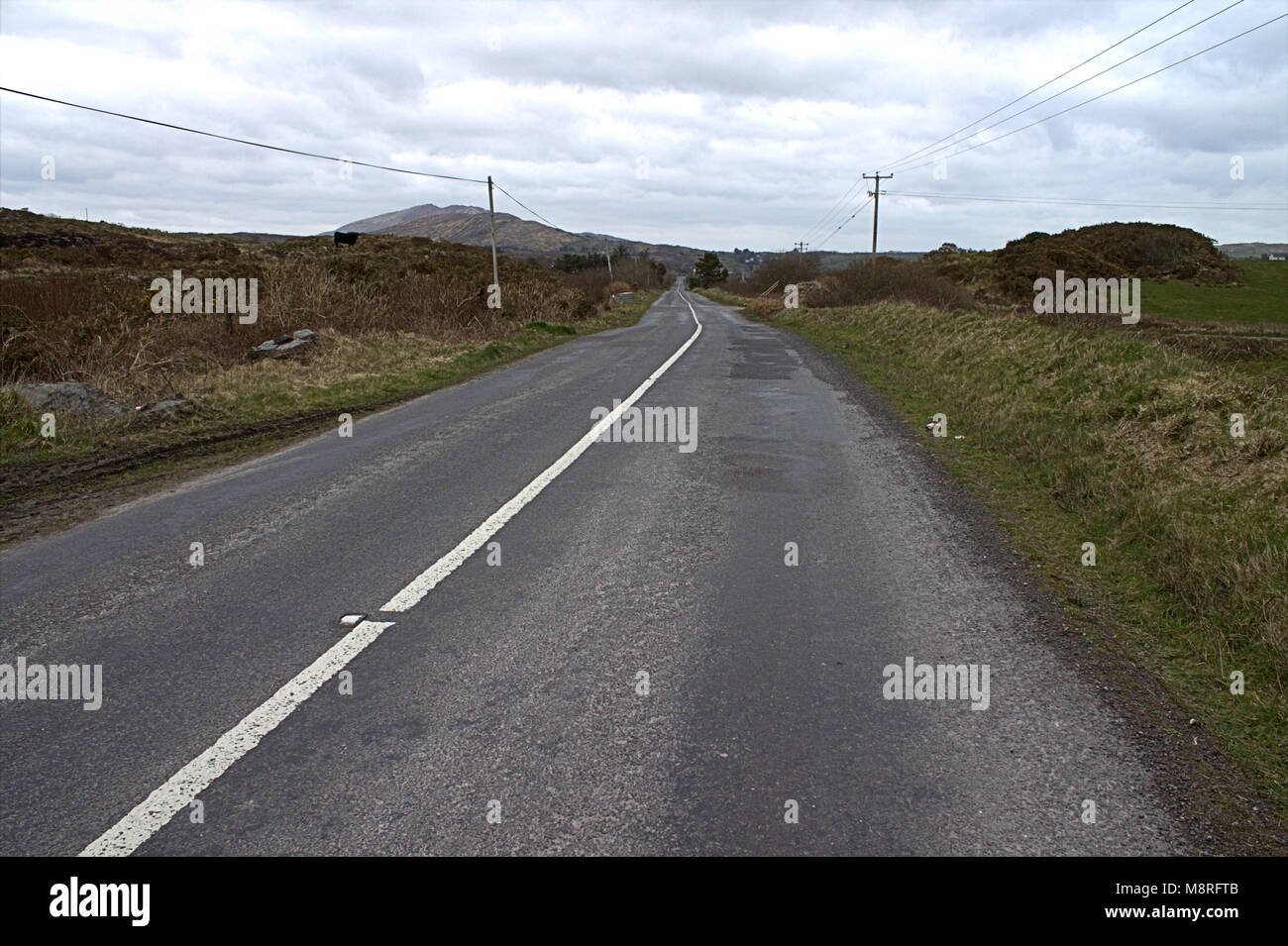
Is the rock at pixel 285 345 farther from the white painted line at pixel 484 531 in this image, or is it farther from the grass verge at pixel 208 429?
the white painted line at pixel 484 531

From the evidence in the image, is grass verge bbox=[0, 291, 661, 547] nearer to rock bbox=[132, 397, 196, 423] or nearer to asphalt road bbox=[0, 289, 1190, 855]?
rock bbox=[132, 397, 196, 423]

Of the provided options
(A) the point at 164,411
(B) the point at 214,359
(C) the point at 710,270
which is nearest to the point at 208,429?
(A) the point at 164,411

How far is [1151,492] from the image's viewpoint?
652cm

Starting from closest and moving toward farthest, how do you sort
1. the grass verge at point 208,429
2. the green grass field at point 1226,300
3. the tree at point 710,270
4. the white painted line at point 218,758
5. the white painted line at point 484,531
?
1. the white painted line at point 218,758
2. the white painted line at point 484,531
3. the grass verge at point 208,429
4. the green grass field at point 1226,300
5. the tree at point 710,270

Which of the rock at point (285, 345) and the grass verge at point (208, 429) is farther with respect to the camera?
the rock at point (285, 345)

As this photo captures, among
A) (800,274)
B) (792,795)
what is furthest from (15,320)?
(800,274)

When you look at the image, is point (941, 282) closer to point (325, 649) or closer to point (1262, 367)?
point (1262, 367)

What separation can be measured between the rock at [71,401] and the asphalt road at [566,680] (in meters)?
4.39

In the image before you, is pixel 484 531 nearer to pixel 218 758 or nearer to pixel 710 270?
pixel 218 758

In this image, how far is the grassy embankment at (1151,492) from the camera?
402cm

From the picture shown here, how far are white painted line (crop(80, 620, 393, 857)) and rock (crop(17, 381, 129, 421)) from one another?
8.59 m

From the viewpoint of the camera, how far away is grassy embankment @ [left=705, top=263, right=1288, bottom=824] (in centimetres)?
402

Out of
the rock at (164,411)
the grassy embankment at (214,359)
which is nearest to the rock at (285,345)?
the grassy embankment at (214,359)

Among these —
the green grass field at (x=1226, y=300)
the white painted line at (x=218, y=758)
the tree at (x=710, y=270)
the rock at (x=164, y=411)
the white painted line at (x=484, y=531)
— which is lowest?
the white painted line at (x=218, y=758)
